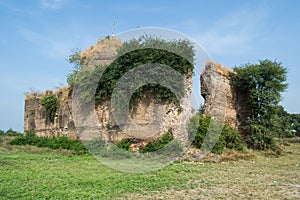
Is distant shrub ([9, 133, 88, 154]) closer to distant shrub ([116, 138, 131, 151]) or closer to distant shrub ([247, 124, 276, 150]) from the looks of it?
distant shrub ([116, 138, 131, 151])

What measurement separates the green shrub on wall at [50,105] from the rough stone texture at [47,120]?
0.84 ft

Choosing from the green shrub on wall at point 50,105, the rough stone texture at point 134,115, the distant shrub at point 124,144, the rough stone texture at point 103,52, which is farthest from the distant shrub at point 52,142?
the rough stone texture at point 103,52

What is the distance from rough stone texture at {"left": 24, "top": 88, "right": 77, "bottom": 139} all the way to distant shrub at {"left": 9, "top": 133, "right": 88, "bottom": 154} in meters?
0.44

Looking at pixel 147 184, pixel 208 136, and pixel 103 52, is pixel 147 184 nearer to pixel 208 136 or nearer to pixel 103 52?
pixel 208 136

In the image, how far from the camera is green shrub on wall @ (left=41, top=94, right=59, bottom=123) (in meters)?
17.9

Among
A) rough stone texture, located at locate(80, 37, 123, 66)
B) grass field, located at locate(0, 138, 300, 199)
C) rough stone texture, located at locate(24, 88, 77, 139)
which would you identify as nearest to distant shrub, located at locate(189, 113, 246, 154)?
grass field, located at locate(0, 138, 300, 199)

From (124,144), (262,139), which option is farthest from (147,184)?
(262,139)

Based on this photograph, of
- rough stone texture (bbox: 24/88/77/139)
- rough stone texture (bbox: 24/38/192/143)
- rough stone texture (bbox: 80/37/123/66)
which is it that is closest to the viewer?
rough stone texture (bbox: 24/38/192/143)

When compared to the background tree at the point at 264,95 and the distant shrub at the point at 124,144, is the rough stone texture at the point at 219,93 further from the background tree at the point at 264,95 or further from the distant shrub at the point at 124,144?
the distant shrub at the point at 124,144

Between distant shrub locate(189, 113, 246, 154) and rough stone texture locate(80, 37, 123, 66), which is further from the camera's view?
rough stone texture locate(80, 37, 123, 66)

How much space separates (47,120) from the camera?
18438 mm

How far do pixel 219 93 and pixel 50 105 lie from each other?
9.88 m

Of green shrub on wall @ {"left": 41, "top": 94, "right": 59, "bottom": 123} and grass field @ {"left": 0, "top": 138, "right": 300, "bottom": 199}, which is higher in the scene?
green shrub on wall @ {"left": 41, "top": 94, "right": 59, "bottom": 123}

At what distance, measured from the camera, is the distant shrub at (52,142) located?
45.8 ft
